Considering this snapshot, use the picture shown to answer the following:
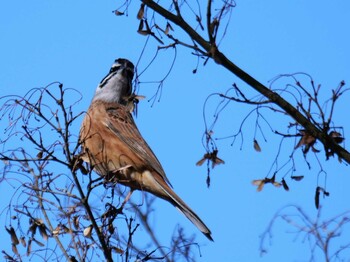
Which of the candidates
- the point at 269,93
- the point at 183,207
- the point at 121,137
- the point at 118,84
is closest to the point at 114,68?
the point at 118,84

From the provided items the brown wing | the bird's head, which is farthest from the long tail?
the bird's head

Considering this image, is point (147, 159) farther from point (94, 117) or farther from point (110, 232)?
point (110, 232)

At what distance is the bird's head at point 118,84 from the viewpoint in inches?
343

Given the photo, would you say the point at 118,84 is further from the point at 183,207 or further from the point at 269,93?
the point at 269,93

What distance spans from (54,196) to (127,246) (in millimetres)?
575

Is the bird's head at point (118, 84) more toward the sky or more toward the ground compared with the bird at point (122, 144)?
more toward the sky

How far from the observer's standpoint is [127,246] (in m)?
4.53

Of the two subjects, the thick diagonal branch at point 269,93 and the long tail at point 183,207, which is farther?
the long tail at point 183,207

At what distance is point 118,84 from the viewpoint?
8773 millimetres

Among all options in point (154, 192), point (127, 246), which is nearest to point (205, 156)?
point (127, 246)

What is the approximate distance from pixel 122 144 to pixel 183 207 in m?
1.23

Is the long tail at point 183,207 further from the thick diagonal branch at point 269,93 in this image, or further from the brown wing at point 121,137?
the thick diagonal branch at point 269,93

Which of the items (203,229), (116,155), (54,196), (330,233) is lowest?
(330,233)

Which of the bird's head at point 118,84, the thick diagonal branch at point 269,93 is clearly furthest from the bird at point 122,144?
the thick diagonal branch at point 269,93
